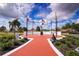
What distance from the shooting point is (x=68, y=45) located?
2947 mm

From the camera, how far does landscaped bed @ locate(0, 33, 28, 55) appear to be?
291 cm

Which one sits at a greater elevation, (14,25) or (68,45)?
(14,25)

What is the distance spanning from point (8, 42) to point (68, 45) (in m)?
0.77

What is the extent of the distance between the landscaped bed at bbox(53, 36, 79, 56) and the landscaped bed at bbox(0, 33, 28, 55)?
1.55 feet

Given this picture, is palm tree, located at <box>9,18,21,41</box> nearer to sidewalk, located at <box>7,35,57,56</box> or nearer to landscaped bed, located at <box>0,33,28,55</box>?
landscaped bed, located at <box>0,33,28,55</box>

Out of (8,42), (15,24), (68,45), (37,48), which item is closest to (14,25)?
(15,24)

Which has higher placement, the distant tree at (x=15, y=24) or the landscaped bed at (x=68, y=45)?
the distant tree at (x=15, y=24)

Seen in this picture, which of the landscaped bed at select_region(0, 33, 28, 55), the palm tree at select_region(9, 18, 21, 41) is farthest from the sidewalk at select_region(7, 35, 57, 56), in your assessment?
the palm tree at select_region(9, 18, 21, 41)

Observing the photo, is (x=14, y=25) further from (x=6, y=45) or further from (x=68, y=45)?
(x=68, y=45)

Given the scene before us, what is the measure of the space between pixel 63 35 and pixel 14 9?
72 cm

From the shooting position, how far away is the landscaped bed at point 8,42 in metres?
2.91

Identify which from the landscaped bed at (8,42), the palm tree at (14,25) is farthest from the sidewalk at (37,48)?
the palm tree at (14,25)

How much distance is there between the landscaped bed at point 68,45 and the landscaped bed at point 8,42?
473 mm

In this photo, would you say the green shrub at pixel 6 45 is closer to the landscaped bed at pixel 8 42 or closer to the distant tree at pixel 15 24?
the landscaped bed at pixel 8 42
